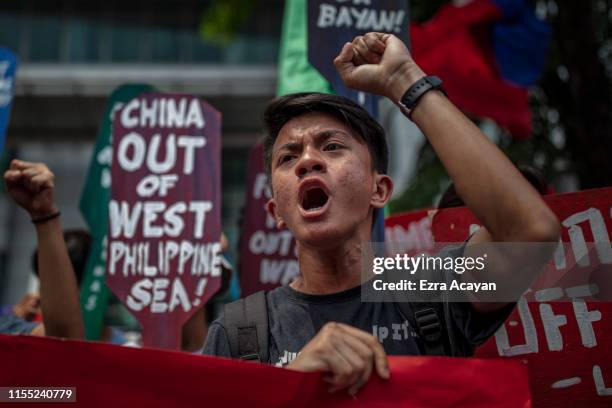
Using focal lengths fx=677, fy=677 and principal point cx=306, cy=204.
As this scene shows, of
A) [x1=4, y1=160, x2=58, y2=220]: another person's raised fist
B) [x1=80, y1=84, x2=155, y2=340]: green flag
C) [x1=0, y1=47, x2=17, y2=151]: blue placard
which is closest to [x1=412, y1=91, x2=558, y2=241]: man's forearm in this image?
[x1=4, y1=160, x2=58, y2=220]: another person's raised fist

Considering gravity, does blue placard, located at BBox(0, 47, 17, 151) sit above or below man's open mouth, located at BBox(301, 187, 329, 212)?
above

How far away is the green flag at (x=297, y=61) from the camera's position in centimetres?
353

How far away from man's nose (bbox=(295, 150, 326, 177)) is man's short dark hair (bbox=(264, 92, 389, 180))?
0.52ft

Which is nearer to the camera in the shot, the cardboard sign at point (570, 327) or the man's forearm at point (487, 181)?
the man's forearm at point (487, 181)

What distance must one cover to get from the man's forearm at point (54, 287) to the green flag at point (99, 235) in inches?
49.2

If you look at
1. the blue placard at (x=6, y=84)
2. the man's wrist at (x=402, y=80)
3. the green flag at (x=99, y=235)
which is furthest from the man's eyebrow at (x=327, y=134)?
the blue placard at (x=6, y=84)

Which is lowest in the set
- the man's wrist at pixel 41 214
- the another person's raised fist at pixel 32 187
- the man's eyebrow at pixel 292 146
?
the man's eyebrow at pixel 292 146

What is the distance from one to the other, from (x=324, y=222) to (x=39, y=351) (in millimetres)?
701

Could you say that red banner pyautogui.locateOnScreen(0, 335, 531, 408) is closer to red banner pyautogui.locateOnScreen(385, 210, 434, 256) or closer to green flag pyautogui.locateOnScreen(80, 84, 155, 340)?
red banner pyautogui.locateOnScreen(385, 210, 434, 256)

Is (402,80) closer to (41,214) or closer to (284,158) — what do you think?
Answer: (284,158)

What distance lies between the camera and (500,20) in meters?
6.00

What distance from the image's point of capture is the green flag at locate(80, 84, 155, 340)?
3.46 m

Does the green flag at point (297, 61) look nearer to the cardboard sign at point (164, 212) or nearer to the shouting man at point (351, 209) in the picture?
the cardboard sign at point (164, 212)

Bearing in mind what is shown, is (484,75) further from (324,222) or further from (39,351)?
(39,351)
